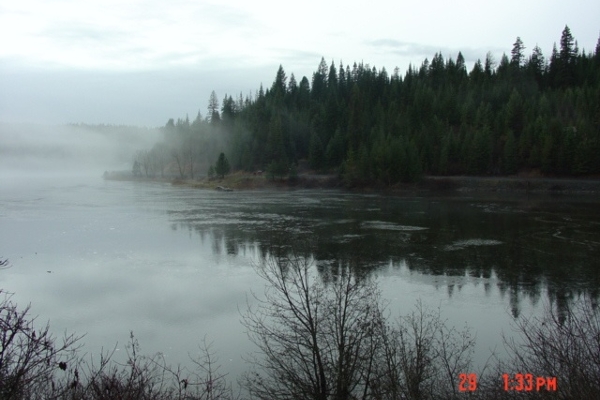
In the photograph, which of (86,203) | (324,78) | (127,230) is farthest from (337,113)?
(127,230)

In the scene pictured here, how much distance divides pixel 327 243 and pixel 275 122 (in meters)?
76.0

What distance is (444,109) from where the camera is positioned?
105 metres

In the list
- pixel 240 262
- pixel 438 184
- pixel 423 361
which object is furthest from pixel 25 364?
pixel 438 184

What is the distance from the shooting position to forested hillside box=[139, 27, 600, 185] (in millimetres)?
80812

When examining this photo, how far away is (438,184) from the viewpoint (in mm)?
79125

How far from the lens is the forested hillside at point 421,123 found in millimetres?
80812

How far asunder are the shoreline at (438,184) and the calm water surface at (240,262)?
22.3 metres

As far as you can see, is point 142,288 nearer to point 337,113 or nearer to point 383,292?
point 383,292

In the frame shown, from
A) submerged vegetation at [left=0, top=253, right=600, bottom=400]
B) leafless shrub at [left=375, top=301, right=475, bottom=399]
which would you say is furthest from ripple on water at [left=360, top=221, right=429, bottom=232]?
submerged vegetation at [left=0, top=253, right=600, bottom=400]
